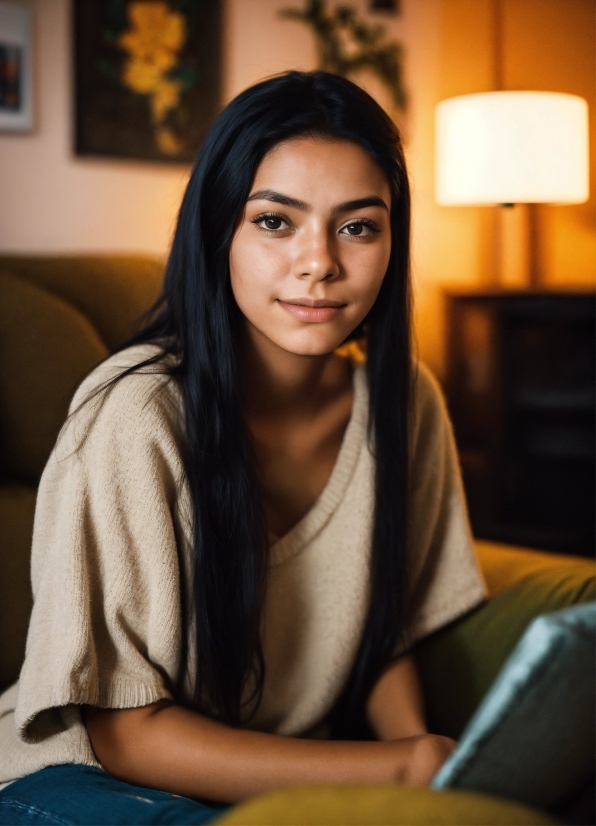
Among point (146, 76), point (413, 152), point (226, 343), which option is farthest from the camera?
point (413, 152)

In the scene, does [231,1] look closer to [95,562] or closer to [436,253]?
[436,253]

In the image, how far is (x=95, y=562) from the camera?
3.53ft

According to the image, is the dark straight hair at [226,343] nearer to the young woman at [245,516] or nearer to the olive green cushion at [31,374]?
the young woman at [245,516]

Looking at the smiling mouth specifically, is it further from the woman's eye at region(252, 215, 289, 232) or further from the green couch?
the green couch

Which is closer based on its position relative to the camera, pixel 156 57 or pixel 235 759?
pixel 235 759

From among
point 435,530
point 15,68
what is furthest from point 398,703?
point 15,68

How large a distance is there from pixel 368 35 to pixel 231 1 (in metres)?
0.59

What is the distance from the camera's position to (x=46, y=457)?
1371 millimetres

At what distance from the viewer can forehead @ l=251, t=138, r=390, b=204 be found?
111cm

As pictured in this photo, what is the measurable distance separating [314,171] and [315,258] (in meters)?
0.10

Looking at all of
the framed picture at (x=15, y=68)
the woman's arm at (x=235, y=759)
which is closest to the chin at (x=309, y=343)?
the woman's arm at (x=235, y=759)

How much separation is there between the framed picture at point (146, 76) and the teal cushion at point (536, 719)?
94.7 inches

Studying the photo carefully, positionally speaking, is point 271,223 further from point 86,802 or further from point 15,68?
point 15,68

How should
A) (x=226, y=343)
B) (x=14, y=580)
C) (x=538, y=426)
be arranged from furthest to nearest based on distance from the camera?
1. (x=538, y=426)
2. (x=14, y=580)
3. (x=226, y=343)
